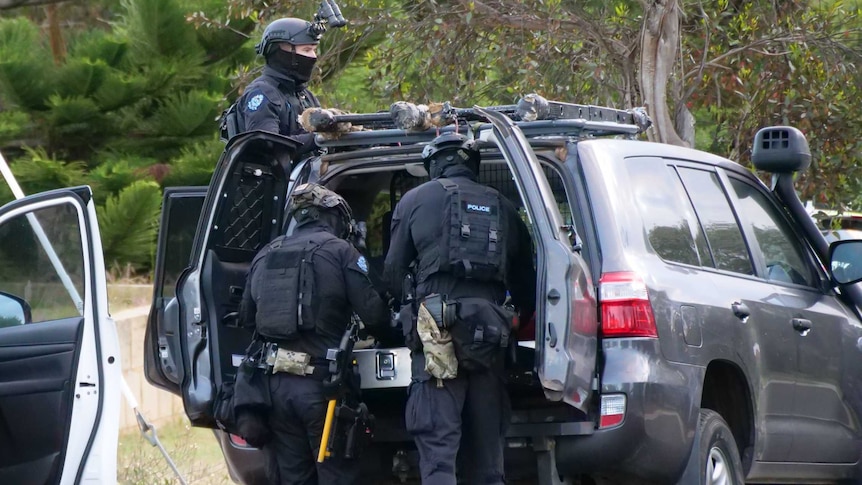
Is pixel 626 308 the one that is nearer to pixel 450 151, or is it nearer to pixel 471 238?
pixel 471 238

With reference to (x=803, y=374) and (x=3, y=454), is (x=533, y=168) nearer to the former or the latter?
(x=803, y=374)

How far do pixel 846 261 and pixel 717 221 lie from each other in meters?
0.80

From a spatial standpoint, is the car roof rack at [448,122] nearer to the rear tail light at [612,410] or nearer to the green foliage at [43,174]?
the rear tail light at [612,410]

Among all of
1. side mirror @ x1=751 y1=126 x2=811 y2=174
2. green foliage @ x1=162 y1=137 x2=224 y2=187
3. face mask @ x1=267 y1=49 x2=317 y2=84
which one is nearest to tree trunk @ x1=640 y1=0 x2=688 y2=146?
side mirror @ x1=751 y1=126 x2=811 y2=174

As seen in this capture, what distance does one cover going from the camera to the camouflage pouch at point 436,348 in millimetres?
5027

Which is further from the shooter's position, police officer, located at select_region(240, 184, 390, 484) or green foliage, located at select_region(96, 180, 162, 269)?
green foliage, located at select_region(96, 180, 162, 269)

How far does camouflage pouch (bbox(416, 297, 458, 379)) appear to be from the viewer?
16.5 feet

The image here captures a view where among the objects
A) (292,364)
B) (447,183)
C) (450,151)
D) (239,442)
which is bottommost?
(239,442)

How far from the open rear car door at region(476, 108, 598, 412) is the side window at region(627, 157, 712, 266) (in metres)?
0.50

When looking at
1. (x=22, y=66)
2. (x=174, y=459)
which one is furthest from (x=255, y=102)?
(x=22, y=66)

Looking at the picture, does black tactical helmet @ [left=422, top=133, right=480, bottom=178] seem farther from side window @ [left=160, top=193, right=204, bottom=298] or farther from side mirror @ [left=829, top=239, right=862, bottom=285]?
side mirror @ [left=829, top=239, right=862, bottom=285]

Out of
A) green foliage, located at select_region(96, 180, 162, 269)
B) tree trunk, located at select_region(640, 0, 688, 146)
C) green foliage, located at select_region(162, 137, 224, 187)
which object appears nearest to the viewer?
tree trunk, located at select_region(640, 0, 688, 146)

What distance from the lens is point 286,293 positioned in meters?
5.40

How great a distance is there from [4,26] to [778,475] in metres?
9.70
